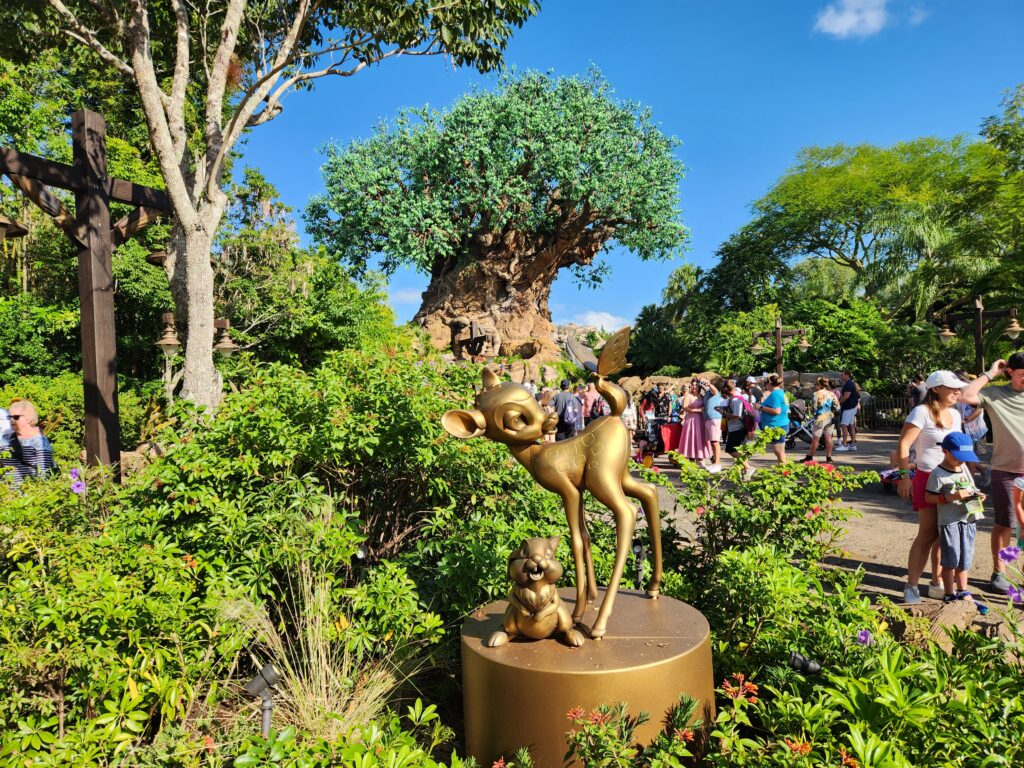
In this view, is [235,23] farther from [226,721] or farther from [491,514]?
[226,721]

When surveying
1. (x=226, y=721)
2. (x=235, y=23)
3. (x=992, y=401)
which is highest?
(x=235, y=23)

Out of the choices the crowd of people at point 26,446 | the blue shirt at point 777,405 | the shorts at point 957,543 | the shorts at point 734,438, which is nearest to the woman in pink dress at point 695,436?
the shorts at point 734,438

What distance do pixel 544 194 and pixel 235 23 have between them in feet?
55.6

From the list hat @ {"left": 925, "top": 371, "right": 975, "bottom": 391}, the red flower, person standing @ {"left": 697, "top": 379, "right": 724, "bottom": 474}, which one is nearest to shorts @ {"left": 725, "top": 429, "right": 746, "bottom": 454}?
person standing @ {"left": 697, "top": 379, "right": 724, "bottom": 474}

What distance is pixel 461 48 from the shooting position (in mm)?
8109

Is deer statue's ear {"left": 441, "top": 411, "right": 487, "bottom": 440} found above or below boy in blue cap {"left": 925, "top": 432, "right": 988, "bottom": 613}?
above

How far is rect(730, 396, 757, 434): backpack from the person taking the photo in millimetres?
10930

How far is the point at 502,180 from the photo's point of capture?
21578 mm

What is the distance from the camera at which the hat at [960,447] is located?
404 cm

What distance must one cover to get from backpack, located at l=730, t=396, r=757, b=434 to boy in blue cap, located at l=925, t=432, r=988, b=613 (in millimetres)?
6666

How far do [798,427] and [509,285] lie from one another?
14.5m

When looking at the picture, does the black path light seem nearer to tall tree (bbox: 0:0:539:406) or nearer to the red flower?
tall tree (bbox: 0:0:539:406)

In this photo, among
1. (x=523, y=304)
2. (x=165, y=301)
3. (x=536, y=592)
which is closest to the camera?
(x=536, y=592)

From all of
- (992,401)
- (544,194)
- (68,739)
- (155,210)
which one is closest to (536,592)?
(68,739)
